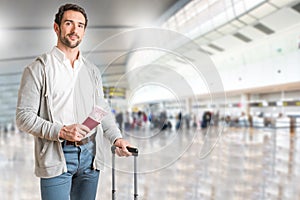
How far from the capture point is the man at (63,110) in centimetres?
124

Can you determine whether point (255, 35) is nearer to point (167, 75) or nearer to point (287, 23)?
point (287, 23)

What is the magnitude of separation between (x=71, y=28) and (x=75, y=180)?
70 cm

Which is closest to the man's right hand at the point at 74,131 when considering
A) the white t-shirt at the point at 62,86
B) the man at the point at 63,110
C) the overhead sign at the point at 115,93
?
the man at the point at 63,110

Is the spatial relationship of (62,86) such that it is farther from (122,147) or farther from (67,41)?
(122,147)

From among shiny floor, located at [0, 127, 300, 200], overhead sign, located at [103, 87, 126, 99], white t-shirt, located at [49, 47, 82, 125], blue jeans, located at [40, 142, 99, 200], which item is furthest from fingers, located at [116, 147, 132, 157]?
shiny floor, located at [0, 127, 300, 200]

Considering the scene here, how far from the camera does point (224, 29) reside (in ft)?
Answer: 52.5

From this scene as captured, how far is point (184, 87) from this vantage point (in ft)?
6.27

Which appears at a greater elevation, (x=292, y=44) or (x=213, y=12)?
(x=213, y=12)

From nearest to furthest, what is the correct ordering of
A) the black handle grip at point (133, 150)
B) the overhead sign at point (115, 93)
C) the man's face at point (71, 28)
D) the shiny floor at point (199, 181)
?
the man's face at point (71, 28)
the black handle grip at point (133, 150)
the overhead sign at point (115, 93)
the shiny floor at point (199, 181)

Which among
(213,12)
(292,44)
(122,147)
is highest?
(213,12)

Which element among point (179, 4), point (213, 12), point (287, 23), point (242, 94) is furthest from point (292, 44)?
point (242, 94)

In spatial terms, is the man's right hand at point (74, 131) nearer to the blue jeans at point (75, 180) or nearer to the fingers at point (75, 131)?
the fingers at point (75, 131)

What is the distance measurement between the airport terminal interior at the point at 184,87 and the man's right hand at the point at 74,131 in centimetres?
37

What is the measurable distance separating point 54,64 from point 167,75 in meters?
0.76
